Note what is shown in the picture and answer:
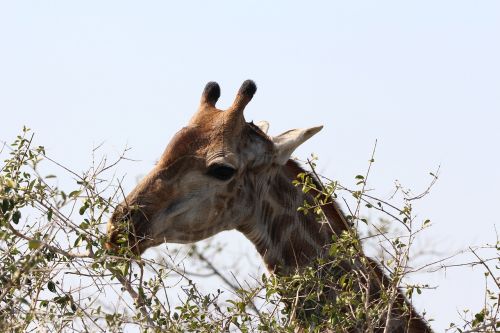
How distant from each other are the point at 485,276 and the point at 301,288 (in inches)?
50.8

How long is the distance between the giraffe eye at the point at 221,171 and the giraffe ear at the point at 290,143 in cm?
47

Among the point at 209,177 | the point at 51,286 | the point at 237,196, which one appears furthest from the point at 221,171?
the point at 51,286

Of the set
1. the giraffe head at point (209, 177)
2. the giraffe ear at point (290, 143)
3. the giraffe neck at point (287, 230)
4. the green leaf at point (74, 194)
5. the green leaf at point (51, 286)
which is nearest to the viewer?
the green leaf at point (74, 194)

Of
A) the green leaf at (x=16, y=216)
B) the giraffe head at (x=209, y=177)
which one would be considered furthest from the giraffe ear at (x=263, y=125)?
the green leaf at (x=16, y=216)

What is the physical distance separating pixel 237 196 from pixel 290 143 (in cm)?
67

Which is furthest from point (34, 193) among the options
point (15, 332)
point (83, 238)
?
point (15, 332)

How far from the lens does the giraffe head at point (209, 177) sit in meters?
9.73

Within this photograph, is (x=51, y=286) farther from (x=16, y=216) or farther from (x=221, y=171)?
(x=221, y=171)

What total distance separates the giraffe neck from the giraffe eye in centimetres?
39

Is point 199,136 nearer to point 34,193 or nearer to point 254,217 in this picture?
point 254,217

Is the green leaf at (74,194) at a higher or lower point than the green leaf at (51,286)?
higher

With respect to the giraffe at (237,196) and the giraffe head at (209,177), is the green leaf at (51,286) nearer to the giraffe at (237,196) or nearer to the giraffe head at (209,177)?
the giraffe head at (209,177)

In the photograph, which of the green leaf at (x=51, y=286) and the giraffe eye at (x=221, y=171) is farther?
the giraffe eye at (x=221, y=171)

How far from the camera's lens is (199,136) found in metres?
10.2
